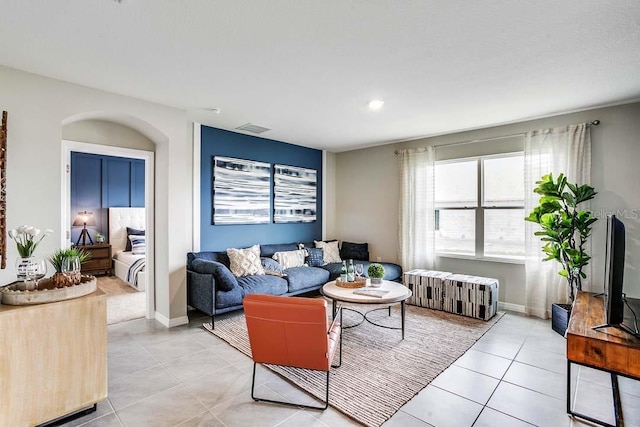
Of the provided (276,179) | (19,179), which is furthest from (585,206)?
(19,179)

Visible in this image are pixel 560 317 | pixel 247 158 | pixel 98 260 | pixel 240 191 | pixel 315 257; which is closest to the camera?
pixel 560 317

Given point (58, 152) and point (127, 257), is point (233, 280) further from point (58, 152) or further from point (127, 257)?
point (127, 257)

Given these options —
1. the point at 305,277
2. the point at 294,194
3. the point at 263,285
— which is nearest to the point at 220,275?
the point at 263,285

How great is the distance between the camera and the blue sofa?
3695 millimetres

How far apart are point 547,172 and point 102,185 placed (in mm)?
8031

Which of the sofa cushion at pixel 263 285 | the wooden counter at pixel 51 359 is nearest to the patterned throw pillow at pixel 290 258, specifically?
the sofa cushion at pixel 263 285

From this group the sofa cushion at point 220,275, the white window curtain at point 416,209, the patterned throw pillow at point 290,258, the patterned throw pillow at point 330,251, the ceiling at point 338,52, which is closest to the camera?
the ceiling at point 338,52

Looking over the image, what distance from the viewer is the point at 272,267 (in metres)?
4.71

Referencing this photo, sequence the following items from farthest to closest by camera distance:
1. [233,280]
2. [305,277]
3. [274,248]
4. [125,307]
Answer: [274,248] < [305,277] < [125,307] < [233,280]

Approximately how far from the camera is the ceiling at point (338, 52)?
196cm

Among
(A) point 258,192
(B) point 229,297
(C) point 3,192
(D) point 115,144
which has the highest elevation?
(D) point 115,144

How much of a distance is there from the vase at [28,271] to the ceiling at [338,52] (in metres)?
1.57

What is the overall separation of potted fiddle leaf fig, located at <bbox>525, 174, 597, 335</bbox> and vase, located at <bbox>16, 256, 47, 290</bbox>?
4.63m

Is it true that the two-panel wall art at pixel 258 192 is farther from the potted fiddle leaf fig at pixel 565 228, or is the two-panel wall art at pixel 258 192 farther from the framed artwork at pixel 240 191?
the potted fiddle leaf fig at pixel 565 228
